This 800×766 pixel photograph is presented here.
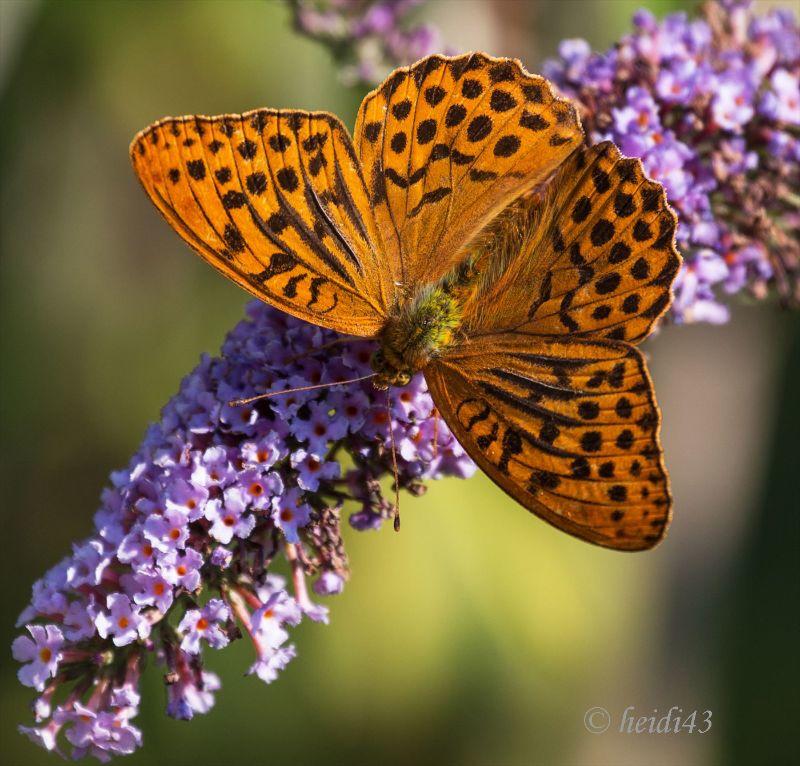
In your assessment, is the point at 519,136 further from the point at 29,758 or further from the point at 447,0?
the point at 29,758

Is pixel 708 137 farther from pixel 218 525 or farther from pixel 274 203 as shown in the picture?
pixel 218 525

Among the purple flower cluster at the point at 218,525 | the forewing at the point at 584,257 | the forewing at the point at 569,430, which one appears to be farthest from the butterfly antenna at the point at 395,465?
the forewing at the point at 584,257

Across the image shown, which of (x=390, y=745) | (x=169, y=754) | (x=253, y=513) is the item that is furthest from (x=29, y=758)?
(x=253, y=513)

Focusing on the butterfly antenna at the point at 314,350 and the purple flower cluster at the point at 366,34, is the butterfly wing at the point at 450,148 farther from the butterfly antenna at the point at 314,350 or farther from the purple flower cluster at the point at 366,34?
the purple flower cluster at the point at 366,34

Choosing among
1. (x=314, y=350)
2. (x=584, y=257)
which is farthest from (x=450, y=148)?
(x=314, y=350)

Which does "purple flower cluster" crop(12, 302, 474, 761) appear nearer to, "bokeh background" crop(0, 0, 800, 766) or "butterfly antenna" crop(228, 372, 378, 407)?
"butterfly antenna" crop(228, 372, 378, 407)

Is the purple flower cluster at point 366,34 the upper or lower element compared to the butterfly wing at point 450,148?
upper
